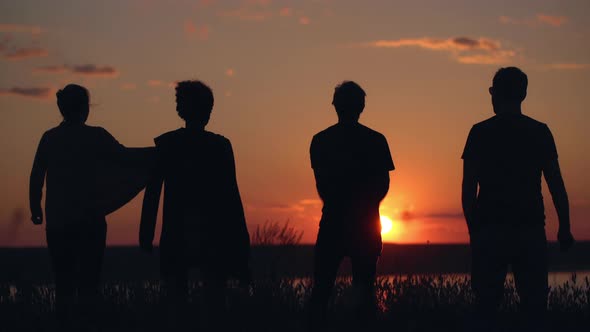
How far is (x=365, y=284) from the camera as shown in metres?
7.78

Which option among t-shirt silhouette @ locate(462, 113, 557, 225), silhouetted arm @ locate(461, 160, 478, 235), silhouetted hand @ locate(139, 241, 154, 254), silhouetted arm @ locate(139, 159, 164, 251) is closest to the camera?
t-shirt silhouette @ locate(462, 113, 557, 225)

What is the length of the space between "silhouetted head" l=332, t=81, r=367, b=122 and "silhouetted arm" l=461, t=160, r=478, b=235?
1015 mm

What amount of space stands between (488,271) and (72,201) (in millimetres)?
3605

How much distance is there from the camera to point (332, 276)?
7.77 meters

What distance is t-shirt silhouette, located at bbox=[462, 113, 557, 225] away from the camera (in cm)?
725

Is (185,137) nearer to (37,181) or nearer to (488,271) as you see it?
(37,181)

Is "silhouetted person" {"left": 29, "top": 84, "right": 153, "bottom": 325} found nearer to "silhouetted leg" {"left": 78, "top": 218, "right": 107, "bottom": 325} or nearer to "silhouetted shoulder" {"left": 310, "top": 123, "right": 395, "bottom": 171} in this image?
"silhouetted leg" {"left": 78, "top": 218, "right": 107, "bottom": 325}

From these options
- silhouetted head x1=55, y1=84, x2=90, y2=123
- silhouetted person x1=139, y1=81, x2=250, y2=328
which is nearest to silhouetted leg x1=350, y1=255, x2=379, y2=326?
silhouetted person x1=139, y1=81, x2=250, y2=328

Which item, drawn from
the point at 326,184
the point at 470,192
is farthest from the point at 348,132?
the point at 470,192

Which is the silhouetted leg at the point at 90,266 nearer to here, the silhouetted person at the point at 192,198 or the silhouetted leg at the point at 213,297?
the silhouetted person at the point at 192,198

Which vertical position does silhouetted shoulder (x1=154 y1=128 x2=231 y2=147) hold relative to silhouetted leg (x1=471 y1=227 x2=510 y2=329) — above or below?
above

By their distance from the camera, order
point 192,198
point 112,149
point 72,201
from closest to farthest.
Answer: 1. point 192,198
2. point 72,201
3. point 112,149

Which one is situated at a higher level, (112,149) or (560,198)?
(112,149)

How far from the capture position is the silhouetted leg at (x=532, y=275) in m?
7.32
